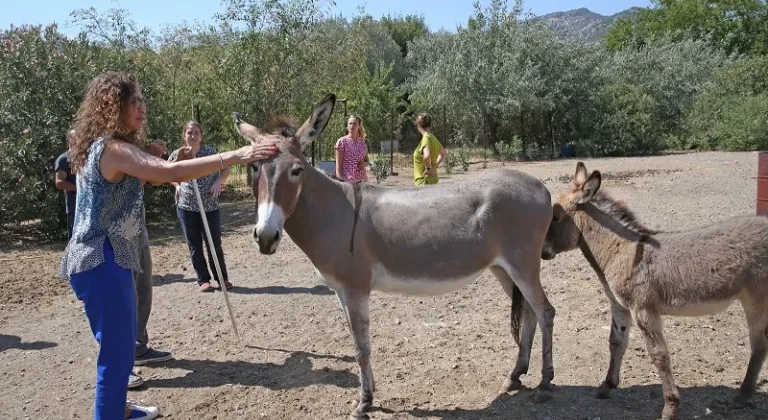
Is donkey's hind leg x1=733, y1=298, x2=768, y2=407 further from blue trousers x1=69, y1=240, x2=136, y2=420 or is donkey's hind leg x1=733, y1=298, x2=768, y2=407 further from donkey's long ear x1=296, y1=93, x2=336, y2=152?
blue trousers x1=69, y1=240, x2=136, y2=420

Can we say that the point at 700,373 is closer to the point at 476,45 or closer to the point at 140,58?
the point at 140,58

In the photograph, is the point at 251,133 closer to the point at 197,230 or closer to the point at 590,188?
the point at 590,188

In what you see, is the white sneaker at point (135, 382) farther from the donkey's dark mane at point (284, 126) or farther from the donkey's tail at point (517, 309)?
the donkey's tail at point (517, 309)

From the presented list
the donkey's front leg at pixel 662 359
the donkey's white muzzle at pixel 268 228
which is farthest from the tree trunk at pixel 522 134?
the donkey's white muzzle at pixel 268 228

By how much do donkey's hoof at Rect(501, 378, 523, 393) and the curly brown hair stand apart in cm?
322

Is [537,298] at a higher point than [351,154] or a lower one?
lower

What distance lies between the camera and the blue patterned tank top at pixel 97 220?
322 centimetres

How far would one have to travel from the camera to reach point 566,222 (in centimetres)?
449

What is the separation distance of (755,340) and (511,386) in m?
1.72

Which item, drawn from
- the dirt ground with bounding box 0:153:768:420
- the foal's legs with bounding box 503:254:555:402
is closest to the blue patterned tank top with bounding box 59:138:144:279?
the dirt ground with bounding box 0:153:768:420

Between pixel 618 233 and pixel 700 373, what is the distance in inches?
56.4

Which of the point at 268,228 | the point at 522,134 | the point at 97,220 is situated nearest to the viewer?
the point at 97,220

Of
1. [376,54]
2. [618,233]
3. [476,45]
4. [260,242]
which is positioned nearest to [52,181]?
[260,242]

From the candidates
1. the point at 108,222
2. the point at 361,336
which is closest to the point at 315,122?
the point at 108,222
